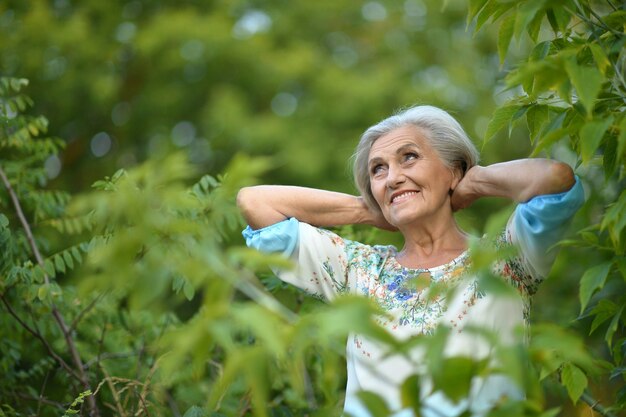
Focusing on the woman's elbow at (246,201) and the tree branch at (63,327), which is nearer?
the woman's elbow at (246,201)

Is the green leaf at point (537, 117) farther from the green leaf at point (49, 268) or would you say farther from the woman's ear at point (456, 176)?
the green leaf at point (49, 268)

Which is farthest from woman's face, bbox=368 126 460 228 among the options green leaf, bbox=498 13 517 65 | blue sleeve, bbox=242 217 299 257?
green leaf, bbox=498 13 517 65

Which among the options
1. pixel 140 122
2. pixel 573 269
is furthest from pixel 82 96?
pixel 573 269

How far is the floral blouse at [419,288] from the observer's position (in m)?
2.21

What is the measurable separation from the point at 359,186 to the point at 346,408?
2.65 ft

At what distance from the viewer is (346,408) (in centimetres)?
239

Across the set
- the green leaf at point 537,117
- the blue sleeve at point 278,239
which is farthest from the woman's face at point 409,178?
the green leaf at point 537,117

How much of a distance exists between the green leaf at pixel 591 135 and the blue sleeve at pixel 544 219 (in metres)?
0.36

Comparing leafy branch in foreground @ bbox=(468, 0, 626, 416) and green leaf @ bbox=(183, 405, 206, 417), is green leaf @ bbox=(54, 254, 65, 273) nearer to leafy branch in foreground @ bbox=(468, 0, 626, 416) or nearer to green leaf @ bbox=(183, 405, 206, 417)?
green leaf @ bbox=(183, 405, 206, 417)

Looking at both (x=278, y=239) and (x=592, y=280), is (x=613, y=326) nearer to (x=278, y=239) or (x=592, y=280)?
(x=592, y=280)

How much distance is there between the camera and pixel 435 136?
8.91 feet

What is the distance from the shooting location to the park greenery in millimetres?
1438

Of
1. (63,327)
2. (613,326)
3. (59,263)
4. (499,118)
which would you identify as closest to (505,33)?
(499,118)

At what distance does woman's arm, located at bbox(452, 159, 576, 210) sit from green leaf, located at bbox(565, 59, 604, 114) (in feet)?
1.47
